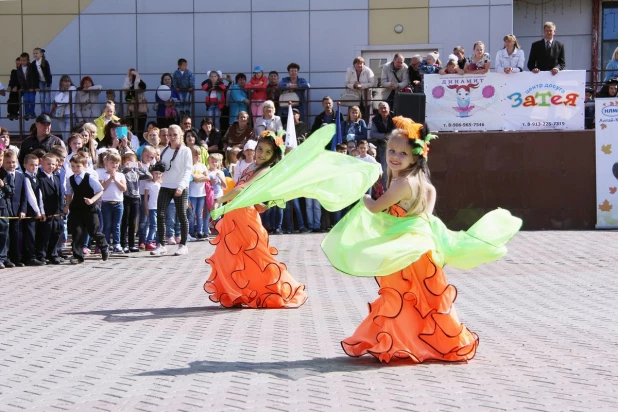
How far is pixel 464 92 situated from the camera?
18.5 m

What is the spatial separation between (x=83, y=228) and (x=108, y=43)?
969 centimetres

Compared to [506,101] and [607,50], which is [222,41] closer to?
[506,101]

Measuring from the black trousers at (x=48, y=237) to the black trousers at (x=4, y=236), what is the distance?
0.57 metres

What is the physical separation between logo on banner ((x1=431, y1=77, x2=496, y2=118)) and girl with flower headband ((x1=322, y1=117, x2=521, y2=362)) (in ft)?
36.4

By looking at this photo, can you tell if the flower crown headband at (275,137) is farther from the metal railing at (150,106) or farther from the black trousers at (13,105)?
the black trousers at (13,105)

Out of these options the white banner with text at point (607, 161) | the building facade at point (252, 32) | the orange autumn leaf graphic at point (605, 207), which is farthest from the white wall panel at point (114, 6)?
the orange autumn leaf graphic at point (605, 207)

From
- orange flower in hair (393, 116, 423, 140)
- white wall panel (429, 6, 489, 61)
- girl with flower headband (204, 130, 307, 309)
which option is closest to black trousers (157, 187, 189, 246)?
girl with flower headband (204, 130, 307, 309)

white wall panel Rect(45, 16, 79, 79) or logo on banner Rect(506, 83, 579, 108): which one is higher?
white wall panel Rect(45, 16, 79, 79)

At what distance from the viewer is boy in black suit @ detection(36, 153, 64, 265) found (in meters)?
14.8

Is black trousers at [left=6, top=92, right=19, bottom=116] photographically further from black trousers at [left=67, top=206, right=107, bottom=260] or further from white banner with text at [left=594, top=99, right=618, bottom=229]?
white banner with text at [left=594, top=99, right=618, bottom=229]

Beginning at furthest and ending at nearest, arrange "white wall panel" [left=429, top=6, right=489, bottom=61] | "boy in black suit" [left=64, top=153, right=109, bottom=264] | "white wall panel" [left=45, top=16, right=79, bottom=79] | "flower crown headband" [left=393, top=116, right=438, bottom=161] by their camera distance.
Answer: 1. "white wall panel" [left=45, top=16, right=79, bottom=79]
2. "white wall panel" [left=429, top=6, right=489, bottom=61]
3. "boy in black suit" [left=64, top=153, right=109, bottom=264]
4. "flower crown headband" [left=393, top=116, right=438, bottom=161]

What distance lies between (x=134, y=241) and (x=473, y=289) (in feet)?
21.7

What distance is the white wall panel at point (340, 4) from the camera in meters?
23.3

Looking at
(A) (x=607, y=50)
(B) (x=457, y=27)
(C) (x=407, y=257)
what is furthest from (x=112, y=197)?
(A) (x=607, y=50)
